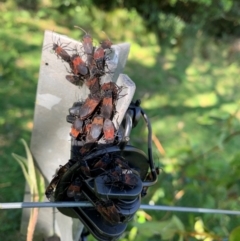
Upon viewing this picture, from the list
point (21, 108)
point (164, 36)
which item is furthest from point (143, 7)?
point (21, 108)

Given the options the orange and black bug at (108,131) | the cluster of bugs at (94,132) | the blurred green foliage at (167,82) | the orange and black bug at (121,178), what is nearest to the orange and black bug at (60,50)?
the cluster of bugs at (94,132)

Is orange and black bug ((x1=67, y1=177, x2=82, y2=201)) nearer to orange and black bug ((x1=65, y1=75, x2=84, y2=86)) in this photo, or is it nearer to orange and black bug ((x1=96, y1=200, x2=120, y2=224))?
orange and black bug ((x1=96, y1=200, x2=120, y2=224))

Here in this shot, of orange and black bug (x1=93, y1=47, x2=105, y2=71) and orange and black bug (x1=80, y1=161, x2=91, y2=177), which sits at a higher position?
orange and black bug (x1=93, y1=47, x2=105, y2=71)

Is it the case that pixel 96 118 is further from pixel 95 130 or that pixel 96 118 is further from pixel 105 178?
pixel 105 178

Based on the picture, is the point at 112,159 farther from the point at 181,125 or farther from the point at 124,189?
the point at 181,125

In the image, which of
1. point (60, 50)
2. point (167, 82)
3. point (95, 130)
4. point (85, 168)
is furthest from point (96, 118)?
point (167, 82)

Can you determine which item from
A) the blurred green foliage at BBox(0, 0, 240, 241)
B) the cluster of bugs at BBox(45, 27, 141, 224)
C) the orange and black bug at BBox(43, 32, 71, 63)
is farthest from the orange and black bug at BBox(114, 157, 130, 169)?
the blurred green foliage at BBox(0, 0, 240, 241)

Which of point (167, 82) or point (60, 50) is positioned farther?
point (167, 82)
